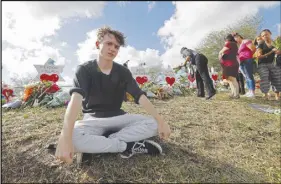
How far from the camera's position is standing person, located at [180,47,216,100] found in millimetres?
5328

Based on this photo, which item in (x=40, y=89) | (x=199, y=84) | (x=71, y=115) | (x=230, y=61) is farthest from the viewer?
(x=199, y=84)

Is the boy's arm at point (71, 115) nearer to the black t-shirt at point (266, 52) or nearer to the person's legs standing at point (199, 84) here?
the person's legs standing at point (199, 84)

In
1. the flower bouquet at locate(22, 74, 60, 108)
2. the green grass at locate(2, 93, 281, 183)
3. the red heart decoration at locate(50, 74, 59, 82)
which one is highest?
the red heart decoration at locate(50, 74, 59, 82)

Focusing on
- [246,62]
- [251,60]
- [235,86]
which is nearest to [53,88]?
[235,86]

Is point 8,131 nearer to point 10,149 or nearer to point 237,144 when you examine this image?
point 10,149

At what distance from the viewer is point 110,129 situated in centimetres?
219

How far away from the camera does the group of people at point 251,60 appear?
529 centimetres

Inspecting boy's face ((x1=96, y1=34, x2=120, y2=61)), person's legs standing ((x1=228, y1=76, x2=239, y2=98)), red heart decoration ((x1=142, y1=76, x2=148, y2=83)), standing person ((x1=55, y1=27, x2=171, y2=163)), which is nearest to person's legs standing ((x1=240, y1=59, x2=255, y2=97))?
person's legs standing ((x1=228, y1=76, x2=239, y2=98))

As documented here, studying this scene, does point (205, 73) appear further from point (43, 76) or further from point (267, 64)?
point (43, 76)

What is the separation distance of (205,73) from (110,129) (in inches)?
147

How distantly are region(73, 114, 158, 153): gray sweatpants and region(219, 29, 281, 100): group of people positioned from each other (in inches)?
157

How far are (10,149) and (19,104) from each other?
2882mm

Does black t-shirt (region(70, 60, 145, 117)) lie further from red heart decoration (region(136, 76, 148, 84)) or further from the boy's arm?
red heart decoration (region(136, 76, 148, 84))

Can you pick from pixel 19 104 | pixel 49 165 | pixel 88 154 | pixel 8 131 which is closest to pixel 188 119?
pixel 88 154
